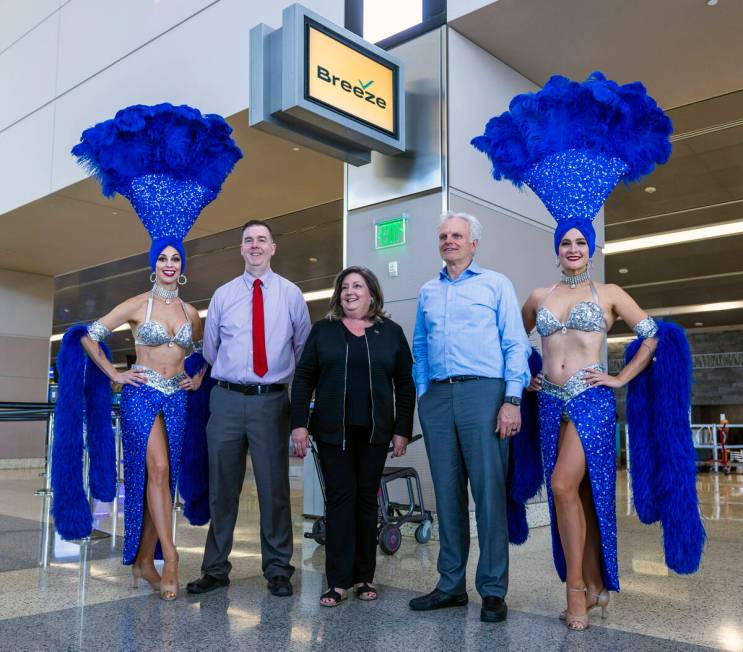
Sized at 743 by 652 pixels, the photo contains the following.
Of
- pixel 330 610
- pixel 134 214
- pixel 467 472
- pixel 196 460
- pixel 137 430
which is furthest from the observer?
pixel 134 214

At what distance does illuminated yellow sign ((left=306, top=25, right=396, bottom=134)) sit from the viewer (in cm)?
466

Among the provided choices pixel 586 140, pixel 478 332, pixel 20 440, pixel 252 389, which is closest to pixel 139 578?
pixel 252 389

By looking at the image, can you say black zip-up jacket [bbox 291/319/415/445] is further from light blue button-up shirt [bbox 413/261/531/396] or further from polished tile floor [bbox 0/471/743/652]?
polished tile floor [bbox 0/471/743/652]

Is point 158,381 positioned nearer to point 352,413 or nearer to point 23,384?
point 352,413

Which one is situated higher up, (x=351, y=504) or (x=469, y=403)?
(x=469, y=403)

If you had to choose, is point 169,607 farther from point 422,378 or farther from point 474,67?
point 474,67

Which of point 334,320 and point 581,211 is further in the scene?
point 334,320

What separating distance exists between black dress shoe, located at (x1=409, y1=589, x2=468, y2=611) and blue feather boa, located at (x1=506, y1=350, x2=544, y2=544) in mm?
354

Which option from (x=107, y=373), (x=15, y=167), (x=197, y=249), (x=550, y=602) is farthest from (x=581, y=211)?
(x=197, y=249)

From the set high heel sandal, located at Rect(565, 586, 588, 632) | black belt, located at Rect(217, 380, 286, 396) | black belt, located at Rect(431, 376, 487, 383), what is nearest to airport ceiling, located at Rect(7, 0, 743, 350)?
black belt, located at Rect(431, 376, 487, 383)

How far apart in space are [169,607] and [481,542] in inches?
51.8

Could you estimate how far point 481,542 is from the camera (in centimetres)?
302

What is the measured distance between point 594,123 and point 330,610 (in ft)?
7.48

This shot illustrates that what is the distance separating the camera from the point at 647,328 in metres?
2.98
